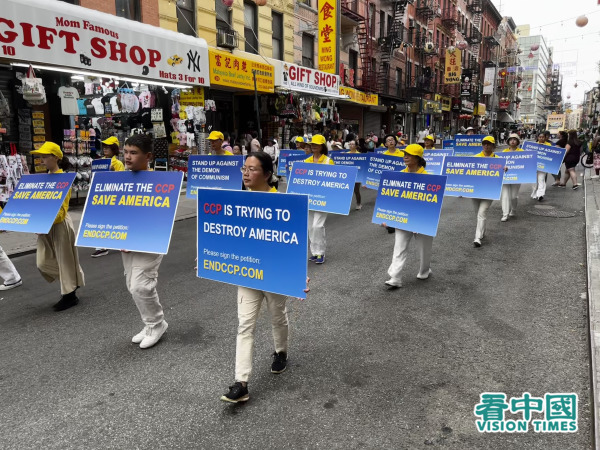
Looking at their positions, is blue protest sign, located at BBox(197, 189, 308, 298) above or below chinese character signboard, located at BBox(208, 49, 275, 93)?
below

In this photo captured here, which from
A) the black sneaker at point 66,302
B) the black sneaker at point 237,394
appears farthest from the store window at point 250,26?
the black sneaker at point 237,394

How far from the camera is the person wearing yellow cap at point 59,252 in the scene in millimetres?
5219

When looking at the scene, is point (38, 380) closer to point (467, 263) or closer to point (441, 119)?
point (467, 263)

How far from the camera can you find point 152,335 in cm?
423

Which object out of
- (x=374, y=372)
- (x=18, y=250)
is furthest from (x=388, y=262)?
(x=18, y=250)

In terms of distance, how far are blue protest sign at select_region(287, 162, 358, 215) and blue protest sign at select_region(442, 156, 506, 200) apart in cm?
206

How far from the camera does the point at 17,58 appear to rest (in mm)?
9289

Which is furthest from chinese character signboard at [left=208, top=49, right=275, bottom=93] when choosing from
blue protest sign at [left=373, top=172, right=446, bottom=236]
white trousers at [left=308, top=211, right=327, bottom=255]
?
blue protest sign at [left=373, top=172, right=446, bottom=236]

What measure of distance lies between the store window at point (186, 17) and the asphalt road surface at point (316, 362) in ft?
37.2

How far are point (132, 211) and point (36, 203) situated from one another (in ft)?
6.15

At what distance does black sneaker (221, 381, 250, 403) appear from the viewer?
3.18 metres

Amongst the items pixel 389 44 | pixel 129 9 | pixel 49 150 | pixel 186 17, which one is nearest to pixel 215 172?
pixel 49 150

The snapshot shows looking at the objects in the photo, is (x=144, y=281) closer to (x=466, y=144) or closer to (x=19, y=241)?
(x=19, y=241)

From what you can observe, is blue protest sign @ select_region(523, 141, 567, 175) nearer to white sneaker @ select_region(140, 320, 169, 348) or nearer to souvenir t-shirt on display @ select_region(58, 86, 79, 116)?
white sneaker @ select_region(140, 320, 169, 348)
